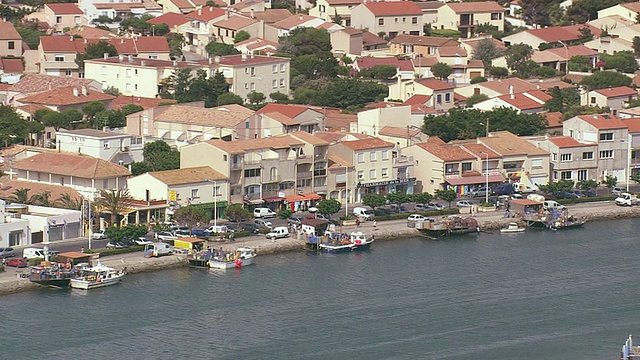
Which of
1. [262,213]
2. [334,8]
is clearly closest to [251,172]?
[262,213]

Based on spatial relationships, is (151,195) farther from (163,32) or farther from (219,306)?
(163,32)

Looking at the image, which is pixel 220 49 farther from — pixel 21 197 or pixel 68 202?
pixel 68 202

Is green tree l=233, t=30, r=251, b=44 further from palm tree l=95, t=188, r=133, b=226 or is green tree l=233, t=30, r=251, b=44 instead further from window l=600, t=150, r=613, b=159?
palm tree l=95, t=188, r=133, b=226

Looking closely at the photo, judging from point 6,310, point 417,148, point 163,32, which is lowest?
point 6,310

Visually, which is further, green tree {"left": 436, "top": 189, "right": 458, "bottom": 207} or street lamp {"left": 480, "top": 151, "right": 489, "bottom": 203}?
street lamp {"left": 480, "top": 151, "right": 489, "bottom": 203}

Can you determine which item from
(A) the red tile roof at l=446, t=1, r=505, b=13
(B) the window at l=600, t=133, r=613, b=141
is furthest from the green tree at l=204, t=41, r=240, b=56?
(B) the window at l=600, t=133, r=613, b=141

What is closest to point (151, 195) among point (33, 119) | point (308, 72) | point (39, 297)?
point (39, 297)

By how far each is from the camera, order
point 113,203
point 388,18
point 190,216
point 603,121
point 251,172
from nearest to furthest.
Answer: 1. point 190,216
2. point 113,203
3. point 251,172
4. point 603,121
5. point 388,18
